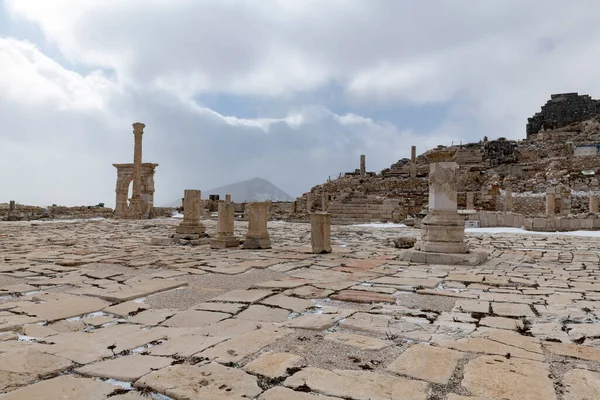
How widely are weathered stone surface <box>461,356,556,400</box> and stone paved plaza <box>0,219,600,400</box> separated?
12 millimetres

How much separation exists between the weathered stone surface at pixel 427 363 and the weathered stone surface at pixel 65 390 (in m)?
1.71

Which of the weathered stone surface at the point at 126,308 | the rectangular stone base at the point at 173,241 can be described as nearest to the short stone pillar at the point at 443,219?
the weathered stone surface at the point at 126,308

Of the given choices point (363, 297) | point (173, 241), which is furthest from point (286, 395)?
point (173, 241)

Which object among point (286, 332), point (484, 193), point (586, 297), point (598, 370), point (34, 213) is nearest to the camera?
point (598, 370)

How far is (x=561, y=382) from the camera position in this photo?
8.01 feet

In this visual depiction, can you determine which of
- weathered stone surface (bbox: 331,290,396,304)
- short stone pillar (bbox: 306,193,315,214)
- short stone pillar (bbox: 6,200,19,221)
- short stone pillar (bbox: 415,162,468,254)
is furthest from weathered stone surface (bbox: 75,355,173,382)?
short stone pillar (bbox: 306,193,315,214)

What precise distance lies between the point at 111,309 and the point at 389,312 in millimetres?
2737

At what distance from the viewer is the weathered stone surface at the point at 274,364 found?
8.36 ft

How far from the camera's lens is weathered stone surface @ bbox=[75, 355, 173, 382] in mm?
2498

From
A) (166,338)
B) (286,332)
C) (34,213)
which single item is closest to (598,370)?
(286,332)

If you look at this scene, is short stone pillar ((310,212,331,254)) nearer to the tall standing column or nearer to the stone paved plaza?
the stone paved plaza

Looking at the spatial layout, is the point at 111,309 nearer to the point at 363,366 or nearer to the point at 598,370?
the point at 363,366

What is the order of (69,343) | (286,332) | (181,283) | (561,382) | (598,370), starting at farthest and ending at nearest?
(181,283) < (286,332) < (69,343) < (598,370) < (561,382)

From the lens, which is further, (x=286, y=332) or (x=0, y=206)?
(x=0, y=206)
